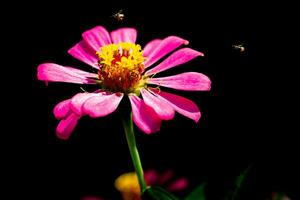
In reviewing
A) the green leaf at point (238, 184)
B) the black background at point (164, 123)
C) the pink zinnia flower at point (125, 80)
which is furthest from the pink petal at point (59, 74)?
the green leaf at point (238, 184)

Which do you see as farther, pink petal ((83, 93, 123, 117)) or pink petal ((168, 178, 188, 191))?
pink petal ((168, 178, 188, 191))

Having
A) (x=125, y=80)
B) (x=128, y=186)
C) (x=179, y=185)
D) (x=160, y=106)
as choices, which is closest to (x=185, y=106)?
(x=160, y=106)

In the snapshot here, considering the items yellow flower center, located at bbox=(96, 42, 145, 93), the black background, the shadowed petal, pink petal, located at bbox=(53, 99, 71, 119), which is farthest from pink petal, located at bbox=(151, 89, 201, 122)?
the shadowed petal

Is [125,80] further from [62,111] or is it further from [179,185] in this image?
[179,185]

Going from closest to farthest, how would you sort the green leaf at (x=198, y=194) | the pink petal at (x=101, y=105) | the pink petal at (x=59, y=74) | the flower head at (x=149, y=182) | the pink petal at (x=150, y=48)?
the pink petal at (x=101, y=105) < the pink petal at (x=59, y=74) < the green leaf at (x=198, y=194) < the pink petal at (x=150, y=48) < the flower head at (x=149, y=182)

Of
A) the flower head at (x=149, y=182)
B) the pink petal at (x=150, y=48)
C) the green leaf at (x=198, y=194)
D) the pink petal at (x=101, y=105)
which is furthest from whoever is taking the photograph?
the flower head at (x=149, y=182)

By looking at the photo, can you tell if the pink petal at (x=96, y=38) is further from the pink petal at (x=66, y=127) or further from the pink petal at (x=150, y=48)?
the pink petal at (x=66, y=127)

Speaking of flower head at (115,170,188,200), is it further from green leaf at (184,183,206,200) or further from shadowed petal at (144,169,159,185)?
green leaf at (184,183,206,200)
